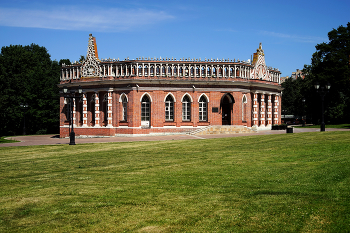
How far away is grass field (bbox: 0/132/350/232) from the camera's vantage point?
26.3 feet

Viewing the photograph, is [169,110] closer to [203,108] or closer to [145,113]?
[145,113]

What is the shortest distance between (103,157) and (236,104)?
90.8ft

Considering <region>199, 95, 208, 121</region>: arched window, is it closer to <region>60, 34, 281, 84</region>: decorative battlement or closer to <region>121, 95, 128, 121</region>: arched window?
<region>60, 34, 281, 84</region>: decorative battlement

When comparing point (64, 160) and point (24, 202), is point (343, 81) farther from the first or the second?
point (24, 202)

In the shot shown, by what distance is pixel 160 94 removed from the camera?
144 feet

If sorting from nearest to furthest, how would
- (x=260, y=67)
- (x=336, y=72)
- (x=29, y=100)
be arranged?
(x=260, y=67) → (x=336, y=72) → (x=29, y=100)

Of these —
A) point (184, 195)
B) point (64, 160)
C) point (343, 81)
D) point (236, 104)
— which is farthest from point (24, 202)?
point (343, 81)

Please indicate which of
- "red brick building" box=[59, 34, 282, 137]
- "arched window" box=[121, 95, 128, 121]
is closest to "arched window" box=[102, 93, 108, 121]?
"red brick building" box=[59, 34, 282, 137]

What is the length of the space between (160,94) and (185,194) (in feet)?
110

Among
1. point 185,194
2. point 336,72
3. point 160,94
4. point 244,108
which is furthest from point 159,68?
point 185,194

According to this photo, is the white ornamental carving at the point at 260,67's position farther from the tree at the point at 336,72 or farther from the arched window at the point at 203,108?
the tree at the point at 336,72

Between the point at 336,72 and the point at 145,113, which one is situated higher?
the point at 336,72

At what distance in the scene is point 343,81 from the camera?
56344mm

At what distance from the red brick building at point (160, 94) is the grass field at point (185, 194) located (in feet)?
84.8
